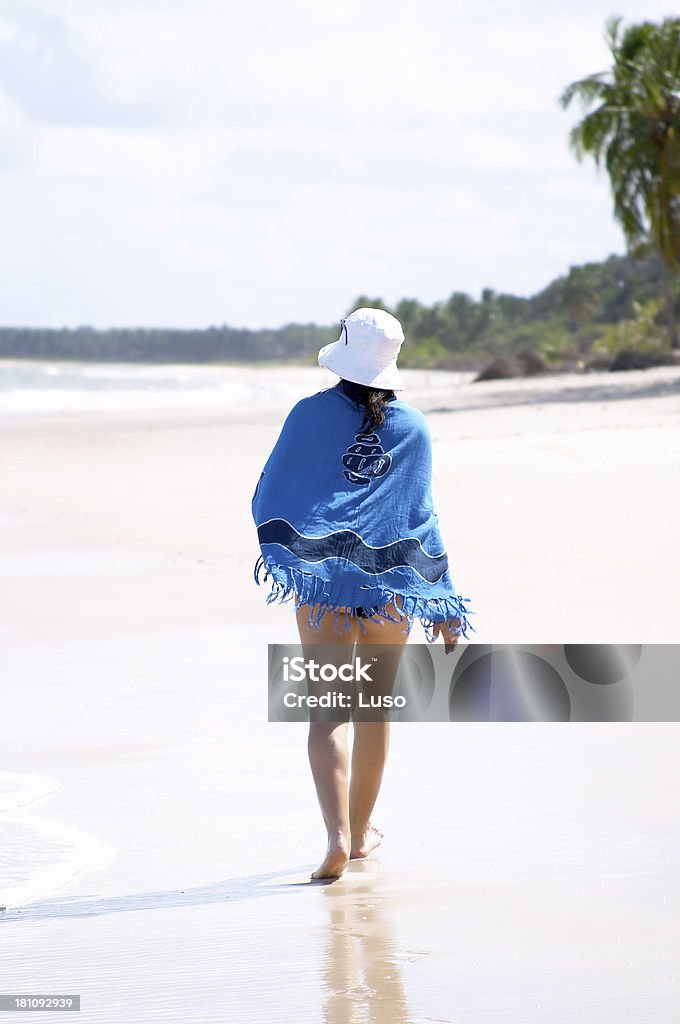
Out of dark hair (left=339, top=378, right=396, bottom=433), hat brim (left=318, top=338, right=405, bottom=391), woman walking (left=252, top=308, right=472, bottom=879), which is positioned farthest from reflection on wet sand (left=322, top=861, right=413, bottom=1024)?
hat brim (left=318, top=338, right=405, bottom=391)

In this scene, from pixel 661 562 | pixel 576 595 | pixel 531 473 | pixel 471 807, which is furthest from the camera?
pixel 531 473

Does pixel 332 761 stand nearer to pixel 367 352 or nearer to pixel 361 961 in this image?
pixel 361 961

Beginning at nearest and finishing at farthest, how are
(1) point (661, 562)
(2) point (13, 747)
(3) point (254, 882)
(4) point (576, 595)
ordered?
(3) point (254, 882), (2) point (13, 747), (4) point (576, 595), (1) point (661, 562)

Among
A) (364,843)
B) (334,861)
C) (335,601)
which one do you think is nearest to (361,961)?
(334,861)

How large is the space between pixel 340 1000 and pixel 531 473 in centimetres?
921

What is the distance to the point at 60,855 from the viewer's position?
4043 millimetres

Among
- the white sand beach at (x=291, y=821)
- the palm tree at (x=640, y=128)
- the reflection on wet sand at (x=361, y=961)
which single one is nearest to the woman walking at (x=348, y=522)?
the reflection on wet sand at (x=361, y=961)

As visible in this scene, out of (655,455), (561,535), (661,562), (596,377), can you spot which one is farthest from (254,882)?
(596,377)

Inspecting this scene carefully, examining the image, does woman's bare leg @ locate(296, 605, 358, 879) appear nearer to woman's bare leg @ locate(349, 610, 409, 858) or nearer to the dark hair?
woman's bare leg @ locate(349, 610, 409, 858)

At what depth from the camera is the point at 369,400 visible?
3951mm

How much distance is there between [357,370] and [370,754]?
3.64 feet

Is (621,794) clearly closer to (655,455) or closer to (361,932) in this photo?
(361,932)

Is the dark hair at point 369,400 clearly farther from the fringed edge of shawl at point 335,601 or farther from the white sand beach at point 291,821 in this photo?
the white sand beach at point 291,821

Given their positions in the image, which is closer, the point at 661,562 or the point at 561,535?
the point at 661,562
